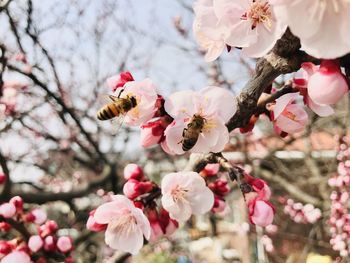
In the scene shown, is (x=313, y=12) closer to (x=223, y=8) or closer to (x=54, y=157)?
(x=223, y=8)

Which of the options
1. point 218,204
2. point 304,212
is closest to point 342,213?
point 304,212

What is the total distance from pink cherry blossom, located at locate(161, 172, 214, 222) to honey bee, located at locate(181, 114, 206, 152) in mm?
156

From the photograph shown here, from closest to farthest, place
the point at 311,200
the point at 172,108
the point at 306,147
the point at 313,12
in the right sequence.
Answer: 1. the point at 313,12
2. the point at 172,108
3. the point at 311,200
4. the point at 306,147

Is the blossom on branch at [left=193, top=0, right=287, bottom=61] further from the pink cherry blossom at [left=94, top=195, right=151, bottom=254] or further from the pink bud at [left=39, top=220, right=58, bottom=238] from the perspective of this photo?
the pink bud at [left=39, top=220, right=58, bottom=238]

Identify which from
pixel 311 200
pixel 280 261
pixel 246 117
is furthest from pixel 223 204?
pixel 280 261

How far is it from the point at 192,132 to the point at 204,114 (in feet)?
0.25

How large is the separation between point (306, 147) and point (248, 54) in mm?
6071

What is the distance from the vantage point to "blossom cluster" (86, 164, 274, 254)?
126cm

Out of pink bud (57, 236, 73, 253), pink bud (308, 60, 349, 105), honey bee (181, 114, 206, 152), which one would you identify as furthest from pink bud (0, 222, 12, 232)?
pink bud (308, 60, 349, 105)

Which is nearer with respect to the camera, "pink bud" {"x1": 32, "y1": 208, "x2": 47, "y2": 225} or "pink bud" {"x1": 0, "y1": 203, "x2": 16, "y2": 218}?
"pink bud" {"x1": 0, "y1": 203, "x2": 16, "y2": 218}

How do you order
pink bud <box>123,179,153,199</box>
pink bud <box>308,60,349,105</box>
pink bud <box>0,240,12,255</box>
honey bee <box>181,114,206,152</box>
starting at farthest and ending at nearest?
pink bud <box>0,240,12,255</box> < pink bud <box>123,179,153,199</box> < honey bee <box>181,114,206,152</box> < pink bud <box>308,60,349,105</box>

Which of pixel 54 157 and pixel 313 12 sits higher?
pixel 313 12

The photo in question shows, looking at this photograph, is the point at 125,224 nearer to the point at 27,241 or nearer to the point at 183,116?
the point at 183,116

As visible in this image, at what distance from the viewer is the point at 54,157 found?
7449 mm
